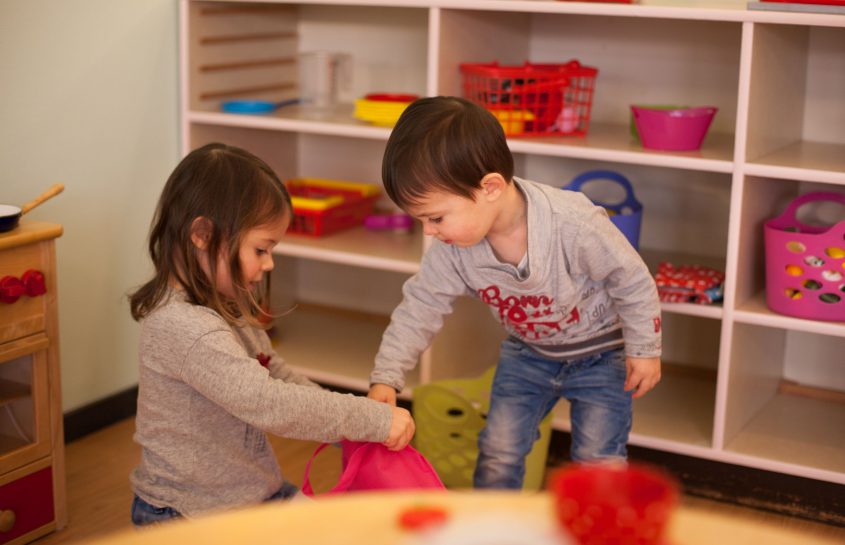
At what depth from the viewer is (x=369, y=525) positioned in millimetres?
780

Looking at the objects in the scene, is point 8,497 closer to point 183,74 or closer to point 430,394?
point 430,394

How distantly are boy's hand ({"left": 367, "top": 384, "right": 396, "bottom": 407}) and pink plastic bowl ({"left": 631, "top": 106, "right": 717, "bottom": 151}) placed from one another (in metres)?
0.82

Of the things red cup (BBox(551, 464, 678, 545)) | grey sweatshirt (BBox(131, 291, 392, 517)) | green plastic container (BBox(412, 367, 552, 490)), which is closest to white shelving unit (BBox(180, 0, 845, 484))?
green plastic container (BBox(412, 367, 552, 490))

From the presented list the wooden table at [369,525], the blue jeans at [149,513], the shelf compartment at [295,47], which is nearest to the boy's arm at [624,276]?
the blue jeans at [149,513]

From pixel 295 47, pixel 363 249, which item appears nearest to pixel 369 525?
pixel 363 249

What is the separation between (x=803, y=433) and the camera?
7.04 ft

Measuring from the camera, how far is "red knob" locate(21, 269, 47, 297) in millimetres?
1781

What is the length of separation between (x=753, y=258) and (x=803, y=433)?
399mm

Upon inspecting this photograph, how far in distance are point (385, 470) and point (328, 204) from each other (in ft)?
3.81

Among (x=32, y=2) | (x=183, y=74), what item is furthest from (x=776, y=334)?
(x=32, y=2)

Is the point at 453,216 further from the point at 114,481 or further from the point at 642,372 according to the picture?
the point at 114,481

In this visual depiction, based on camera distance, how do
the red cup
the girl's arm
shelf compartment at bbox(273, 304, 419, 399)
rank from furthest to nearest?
shelf compartment at bbox(273, 304, 419, 399) → the girl's arm → the red cup

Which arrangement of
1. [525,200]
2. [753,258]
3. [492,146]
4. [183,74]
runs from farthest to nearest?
[183,74] < [753,258] < [525,200] < [492,146]

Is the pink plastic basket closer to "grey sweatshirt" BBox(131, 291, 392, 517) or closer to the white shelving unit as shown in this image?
the white shelving unit
